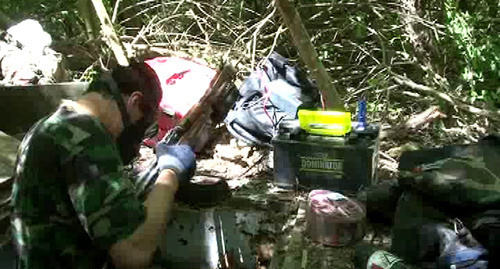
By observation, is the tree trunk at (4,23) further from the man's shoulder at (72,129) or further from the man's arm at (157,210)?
the man's shoulder at (72,129)

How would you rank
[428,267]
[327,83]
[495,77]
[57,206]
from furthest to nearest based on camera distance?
[495,77] < [327,83] < [428,267] < [57,206]

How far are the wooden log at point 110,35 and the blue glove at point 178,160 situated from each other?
3174 mm

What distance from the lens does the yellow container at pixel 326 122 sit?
3217 mm

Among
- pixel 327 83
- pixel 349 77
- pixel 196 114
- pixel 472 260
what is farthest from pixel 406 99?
pixel 472 260

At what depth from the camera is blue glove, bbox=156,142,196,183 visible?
2.31 metres

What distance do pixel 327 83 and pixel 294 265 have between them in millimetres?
1520

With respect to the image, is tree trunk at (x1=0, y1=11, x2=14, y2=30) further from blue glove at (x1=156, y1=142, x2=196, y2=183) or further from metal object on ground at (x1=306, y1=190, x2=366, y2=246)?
metal object on ground at (x1=306, y1=190, x2=366, y2=246)


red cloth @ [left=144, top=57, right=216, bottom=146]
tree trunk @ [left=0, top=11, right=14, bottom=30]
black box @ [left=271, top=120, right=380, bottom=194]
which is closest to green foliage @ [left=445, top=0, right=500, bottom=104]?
black box @ [left=271, top=120, right=380, bottom=194]

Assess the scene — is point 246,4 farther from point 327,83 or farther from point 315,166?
point 315,166

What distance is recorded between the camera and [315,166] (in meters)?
3.29

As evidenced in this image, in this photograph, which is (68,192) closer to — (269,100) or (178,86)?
(269,100)

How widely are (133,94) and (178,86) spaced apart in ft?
8.01

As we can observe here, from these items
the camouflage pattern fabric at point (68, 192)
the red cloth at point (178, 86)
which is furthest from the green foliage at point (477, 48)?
the camouflage pattern fabric at point (68, 192)

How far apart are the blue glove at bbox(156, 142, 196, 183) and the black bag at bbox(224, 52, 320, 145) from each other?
167 cm
